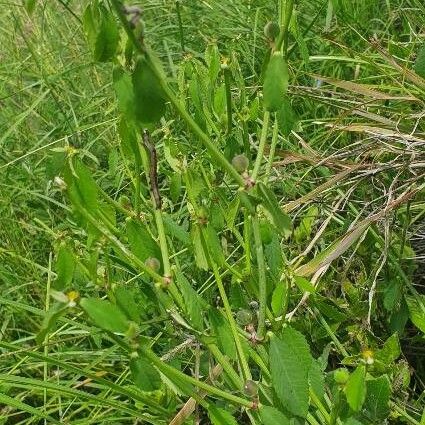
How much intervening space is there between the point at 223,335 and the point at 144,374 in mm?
95

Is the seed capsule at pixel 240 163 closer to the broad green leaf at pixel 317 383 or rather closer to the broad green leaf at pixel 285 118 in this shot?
the broad green leaf at pixel 285 118

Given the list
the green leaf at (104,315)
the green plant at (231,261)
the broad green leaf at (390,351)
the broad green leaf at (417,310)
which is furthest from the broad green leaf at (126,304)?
the broad green leaf at (417,310)

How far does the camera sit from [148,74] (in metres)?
0.55

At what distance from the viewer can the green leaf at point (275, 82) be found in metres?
0.70

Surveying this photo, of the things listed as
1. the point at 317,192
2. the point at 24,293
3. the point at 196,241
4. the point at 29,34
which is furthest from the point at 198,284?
the point at 29,34

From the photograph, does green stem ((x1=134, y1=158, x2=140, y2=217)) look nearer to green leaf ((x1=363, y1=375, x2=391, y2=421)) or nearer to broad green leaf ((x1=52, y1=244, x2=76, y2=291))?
broad green leaf ((x1=52, y1=244, x2=76, y2=291))

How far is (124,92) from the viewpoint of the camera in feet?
2.03

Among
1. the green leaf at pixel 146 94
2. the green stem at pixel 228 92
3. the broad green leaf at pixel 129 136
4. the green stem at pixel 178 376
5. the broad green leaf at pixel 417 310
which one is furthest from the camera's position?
the broad green leaf at pixel 417 310

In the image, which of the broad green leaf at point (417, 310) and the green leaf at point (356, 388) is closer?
the green leaf at point (356, 388)

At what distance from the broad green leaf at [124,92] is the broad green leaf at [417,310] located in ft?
2.03

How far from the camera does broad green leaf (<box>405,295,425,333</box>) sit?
3.51 feet

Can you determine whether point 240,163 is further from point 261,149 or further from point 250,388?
point 250,388

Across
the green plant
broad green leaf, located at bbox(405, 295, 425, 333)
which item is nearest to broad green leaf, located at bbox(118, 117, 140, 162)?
the green plant

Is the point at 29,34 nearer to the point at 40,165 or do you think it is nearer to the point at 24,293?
the point at 40,165
